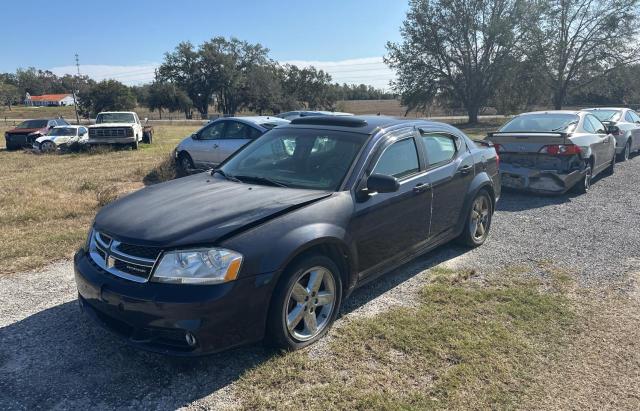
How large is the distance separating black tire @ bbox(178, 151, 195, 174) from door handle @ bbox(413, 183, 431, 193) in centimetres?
798

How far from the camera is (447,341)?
11.8ft

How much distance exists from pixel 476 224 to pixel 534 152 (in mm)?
3268

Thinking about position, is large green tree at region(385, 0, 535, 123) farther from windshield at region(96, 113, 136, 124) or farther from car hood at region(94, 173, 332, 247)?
car hood at region(94, 173, 332, 247)

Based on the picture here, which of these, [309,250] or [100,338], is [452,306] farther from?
[100,338]

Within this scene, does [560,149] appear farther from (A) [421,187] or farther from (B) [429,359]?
(B) [429,359]

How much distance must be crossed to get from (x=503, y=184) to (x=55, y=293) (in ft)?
23.5

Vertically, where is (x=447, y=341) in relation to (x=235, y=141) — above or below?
below

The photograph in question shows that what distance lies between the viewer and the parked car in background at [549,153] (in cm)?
808

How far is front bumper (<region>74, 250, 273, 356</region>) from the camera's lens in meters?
2.89

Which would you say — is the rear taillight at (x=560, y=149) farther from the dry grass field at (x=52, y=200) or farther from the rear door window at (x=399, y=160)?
the dry grass field at (x=52, y=200)

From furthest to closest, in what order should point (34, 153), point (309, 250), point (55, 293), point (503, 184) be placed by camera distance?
point (34, 153), point (503, 184), point (55, 293), point (309, 250)

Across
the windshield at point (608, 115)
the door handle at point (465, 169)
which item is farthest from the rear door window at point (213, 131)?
the windshield at point (608, 115)

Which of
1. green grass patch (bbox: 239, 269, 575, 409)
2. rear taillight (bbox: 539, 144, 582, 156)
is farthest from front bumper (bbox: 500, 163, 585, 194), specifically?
green grass patch (bbox: 239, 269, 575, 409)

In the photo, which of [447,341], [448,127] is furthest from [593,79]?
[447,341]
